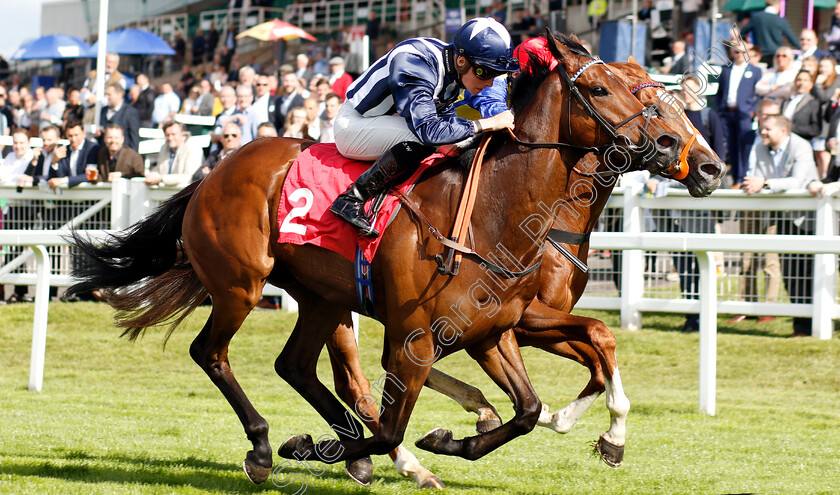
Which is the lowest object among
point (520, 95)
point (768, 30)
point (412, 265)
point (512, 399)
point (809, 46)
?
point (512, 399)

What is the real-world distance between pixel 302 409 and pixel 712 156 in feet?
11.2

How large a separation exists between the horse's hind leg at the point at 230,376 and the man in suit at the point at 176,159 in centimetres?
487

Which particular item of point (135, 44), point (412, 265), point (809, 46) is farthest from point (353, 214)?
point (135, 44)

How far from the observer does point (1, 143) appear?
11.8m

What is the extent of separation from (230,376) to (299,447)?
52cm

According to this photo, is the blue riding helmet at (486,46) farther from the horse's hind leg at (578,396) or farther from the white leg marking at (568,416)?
the white leg marking at (568,416)

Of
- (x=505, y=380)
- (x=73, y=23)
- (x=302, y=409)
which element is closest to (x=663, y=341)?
(x=302, y=409)

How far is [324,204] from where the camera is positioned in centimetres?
402

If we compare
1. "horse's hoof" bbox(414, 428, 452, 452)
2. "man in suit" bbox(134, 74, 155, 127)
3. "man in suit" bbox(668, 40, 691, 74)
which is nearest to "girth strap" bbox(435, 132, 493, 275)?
"horse's hoof" bbox(414, 428, 452, 452)

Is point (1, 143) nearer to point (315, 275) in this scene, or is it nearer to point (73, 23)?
point (315, 275)

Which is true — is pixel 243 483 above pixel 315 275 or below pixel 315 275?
below

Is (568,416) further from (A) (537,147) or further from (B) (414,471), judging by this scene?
(A) (537,147)

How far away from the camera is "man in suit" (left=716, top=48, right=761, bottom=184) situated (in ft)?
30.1

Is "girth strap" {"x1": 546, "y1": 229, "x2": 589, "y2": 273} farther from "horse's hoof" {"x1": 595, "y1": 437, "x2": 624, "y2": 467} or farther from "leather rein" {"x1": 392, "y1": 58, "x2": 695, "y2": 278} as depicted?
"horse's hoof" {"x1": 595, "y1": 437, "x2": 624, "y2": 467}
